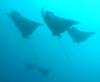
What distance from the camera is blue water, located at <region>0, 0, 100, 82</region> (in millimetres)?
11500

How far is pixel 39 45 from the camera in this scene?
1291 cm

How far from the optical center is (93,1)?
51.0ft

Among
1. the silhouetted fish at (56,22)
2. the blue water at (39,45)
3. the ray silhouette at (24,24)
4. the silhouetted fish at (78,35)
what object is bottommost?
the silhouetted fish at (56,22)

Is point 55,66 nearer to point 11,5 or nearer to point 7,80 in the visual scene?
point 7,80

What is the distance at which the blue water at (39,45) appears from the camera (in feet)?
37.7

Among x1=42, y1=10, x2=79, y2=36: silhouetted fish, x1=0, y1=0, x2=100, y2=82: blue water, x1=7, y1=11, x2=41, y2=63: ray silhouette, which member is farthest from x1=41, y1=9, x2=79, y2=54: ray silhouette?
x1=0, y1=0, x2=100, y2=82: blue water

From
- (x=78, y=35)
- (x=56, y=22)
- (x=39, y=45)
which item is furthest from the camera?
(x=39, y=45)

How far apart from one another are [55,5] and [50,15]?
9.39 m

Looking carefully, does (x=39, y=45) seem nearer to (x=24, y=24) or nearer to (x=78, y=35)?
(x=24, y=24)

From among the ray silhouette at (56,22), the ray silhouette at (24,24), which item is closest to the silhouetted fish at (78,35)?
the ray silhouette at (56,22)

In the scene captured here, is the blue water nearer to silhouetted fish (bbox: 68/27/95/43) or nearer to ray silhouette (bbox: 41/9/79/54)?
silhouetted fish (bbox: 68/27/95/43)

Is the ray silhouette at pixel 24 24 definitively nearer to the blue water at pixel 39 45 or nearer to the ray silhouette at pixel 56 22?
the ray silhouette at pixel 56 22

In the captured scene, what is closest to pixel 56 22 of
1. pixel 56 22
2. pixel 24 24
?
pixel 56 22

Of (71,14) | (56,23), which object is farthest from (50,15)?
(71,14)
